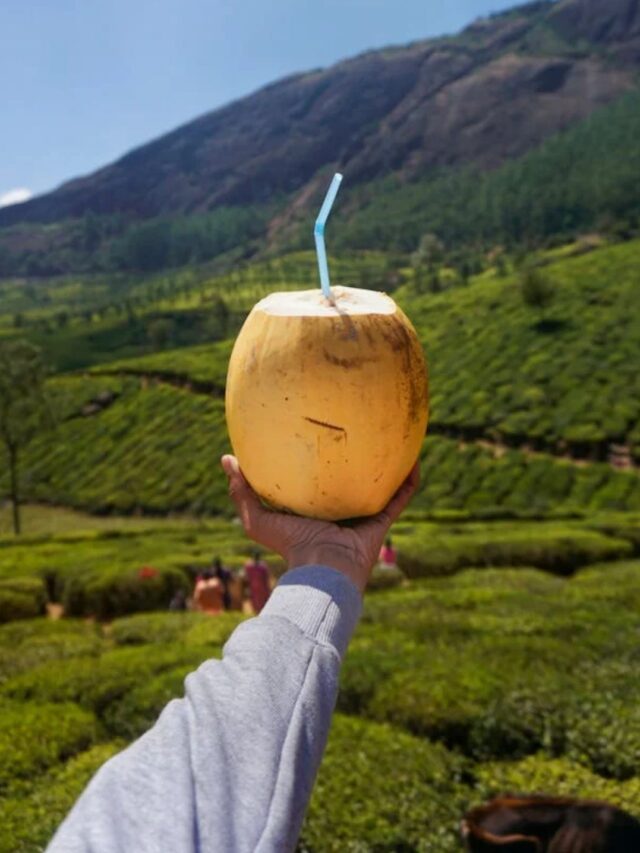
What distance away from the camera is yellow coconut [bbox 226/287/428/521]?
2121 millimetres

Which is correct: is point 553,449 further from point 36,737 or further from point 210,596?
point 36,737

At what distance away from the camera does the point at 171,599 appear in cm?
1276

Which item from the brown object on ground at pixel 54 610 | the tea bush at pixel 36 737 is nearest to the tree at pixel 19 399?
the brown object on ground at pixel 54 610

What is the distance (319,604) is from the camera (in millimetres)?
1636

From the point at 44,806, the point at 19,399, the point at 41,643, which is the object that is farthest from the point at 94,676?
the point at 19,399

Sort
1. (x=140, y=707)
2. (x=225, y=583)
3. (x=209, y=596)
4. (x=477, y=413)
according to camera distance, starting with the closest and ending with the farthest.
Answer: (x=140, y=707) → (x=209, y=596) → (x=225, y=583) → (x=477, y=413)

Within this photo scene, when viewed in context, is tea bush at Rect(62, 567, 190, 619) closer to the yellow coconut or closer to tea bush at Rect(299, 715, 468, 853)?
tea bush at Rect(299, 715, 468, 853)

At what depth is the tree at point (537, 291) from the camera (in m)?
55.8

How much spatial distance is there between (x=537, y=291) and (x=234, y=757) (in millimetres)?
57387

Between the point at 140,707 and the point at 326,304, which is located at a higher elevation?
the point at 326,304

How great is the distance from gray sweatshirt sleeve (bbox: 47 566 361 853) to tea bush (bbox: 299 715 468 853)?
2989 millimetres

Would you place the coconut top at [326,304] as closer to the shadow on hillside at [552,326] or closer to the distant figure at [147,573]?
the distant figure at [147,573]

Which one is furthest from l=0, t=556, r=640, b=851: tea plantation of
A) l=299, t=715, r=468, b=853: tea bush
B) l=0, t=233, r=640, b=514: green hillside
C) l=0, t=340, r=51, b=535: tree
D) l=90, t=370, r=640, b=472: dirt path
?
l=90, t=370, r=640, b=472: dirt path

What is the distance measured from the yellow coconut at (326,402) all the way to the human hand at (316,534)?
6cm
